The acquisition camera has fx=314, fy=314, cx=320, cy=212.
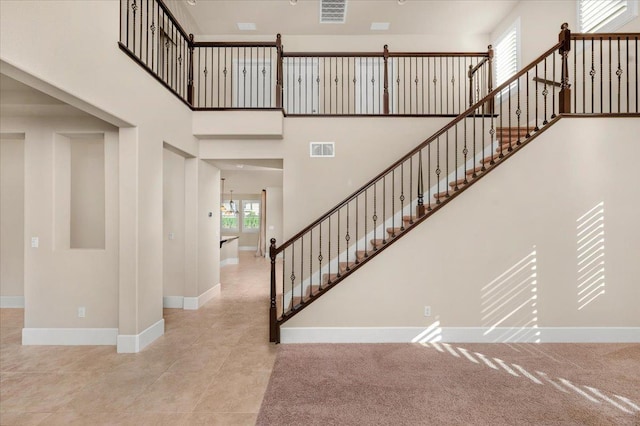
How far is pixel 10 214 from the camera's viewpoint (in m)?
5.58

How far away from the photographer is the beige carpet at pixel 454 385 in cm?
247

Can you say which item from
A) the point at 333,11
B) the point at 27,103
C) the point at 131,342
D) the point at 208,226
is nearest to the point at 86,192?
the point at 27,103

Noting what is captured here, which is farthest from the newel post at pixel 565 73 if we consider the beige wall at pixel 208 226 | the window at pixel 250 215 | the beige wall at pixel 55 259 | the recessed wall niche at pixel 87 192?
the window at pixel 250 215

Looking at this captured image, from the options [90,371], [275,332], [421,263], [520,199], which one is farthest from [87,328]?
[520,199]

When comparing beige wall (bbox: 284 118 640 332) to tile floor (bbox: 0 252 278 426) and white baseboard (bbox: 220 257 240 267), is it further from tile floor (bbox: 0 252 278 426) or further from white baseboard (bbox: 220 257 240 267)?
white baseboard (bbox: 220 257 240 267)

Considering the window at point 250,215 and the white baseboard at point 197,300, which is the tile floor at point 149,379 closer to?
the white baseboard at point 197,300

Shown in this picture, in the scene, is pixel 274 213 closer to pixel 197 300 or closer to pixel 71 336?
pixel 197 300

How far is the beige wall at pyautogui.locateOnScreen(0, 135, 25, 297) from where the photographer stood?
5547 millimetres

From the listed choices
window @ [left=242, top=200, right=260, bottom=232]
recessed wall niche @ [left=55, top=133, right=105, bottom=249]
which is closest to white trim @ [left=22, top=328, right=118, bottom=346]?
recessed wall niche @ [left=55, top=133, right=105, bottom=249]

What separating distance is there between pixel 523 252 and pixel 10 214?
823 centimetres

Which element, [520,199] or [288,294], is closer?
[520,199]

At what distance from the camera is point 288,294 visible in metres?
5.48

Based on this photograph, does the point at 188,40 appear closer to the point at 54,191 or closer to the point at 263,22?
the point at 263,22

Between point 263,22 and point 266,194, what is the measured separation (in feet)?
22.3
